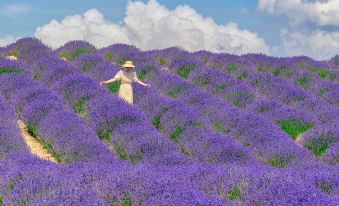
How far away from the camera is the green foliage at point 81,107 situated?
9.45m

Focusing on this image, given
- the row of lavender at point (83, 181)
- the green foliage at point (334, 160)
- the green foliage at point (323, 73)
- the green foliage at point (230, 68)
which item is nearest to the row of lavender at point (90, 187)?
the row of lavender at point (83, 181)

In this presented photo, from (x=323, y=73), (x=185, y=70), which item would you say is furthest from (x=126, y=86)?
(x=323, y=73)

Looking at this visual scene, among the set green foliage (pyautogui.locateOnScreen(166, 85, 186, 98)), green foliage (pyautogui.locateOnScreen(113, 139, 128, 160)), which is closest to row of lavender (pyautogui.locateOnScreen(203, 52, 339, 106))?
green foliage (pyautogui.locateOnScreen(166, 85, 186, 98))

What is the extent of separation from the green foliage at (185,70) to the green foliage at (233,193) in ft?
30.5

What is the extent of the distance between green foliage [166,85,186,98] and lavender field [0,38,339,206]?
0.11 feet

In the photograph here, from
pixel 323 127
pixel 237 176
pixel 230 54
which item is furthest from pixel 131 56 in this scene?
pixel 237 176

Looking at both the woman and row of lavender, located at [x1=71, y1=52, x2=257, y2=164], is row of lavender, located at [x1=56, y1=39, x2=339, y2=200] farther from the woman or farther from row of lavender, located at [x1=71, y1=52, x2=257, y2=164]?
the woman

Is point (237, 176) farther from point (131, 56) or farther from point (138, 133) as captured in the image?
point (131, 56)

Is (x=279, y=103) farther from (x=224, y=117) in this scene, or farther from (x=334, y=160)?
(x=334, y=160)

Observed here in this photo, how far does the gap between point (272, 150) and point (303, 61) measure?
30.0 feet

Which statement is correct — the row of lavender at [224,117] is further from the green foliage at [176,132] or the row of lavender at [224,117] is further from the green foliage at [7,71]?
the green foliage at [7,71]

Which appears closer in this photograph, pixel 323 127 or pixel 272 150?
pixel 272 150

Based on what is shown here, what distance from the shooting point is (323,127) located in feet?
29.3

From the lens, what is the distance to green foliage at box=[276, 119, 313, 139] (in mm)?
9578
